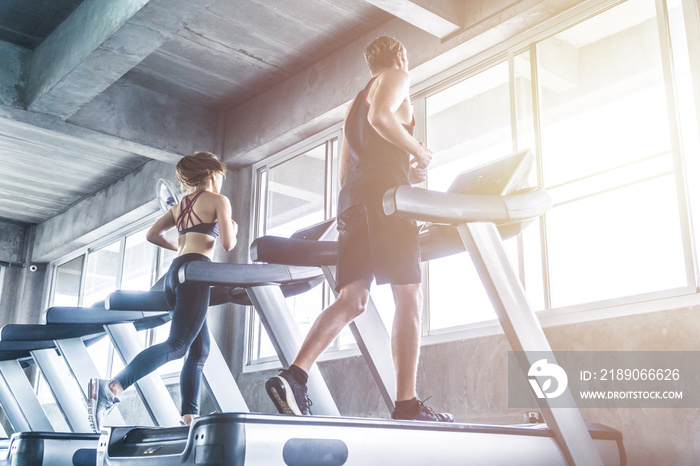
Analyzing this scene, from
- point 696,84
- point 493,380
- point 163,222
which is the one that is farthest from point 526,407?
point 163,222

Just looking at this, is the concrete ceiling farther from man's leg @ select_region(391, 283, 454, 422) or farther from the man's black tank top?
man's leg @ select_region(391, 283, 454, 422)

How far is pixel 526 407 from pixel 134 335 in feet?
7.24

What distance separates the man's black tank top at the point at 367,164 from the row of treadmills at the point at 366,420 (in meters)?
0.19

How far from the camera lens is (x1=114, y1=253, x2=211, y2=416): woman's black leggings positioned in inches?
110

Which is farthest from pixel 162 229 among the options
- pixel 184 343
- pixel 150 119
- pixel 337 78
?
pixel 150 119

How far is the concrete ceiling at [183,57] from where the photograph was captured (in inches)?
178

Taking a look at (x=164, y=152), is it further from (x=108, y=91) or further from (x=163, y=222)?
(x=163, y=222)

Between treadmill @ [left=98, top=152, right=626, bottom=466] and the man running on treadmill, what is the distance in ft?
0.55

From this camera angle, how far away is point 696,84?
3.49 meters

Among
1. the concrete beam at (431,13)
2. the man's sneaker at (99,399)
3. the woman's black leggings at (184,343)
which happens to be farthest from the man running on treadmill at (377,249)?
the concrete beam at (431,13)

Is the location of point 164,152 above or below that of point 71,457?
above

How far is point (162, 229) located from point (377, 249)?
149 centimetres

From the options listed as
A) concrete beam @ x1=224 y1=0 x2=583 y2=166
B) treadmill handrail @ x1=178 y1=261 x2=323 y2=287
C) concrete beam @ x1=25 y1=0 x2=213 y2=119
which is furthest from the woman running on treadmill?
concrete beam @ x1=224 y1=0 x2=583 y2=166

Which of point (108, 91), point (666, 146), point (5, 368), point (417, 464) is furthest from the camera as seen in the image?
point (108, 91)
